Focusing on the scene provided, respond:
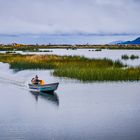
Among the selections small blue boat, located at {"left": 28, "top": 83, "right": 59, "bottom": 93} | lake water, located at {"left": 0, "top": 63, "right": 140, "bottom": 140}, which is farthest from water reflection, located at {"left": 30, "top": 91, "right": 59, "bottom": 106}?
small blue boat, located at {"left": 28, "top": 83, "right": 59, "bottom": 93}

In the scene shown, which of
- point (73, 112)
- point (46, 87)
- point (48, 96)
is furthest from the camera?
point (46, 87)

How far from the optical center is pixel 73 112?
25.0m

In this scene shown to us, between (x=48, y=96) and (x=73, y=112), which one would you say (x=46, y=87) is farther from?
(x=73, y=112)

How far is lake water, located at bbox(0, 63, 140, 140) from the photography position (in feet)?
64.7

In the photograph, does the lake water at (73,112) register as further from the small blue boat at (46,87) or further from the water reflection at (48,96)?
the small blue boat at (46,87)

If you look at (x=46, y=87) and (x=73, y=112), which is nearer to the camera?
(x=73, y=112)

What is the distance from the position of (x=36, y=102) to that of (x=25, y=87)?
8.29 metres

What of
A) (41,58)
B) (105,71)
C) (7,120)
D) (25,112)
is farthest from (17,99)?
(41,58)

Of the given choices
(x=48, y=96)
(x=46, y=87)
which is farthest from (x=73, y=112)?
(x=46, y=87)

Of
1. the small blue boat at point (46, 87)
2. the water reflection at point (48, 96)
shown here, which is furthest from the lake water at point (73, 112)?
the small blue boat at point (46, 87)

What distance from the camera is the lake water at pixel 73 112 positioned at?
19734 millimetres

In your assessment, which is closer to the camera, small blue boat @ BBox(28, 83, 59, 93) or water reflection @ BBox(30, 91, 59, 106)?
water reflection @ BBox(30, 91, 59, 106)

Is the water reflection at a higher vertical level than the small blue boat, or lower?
lower

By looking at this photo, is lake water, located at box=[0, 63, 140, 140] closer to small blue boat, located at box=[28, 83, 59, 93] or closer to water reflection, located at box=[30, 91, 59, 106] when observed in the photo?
water reflection, located at box=[30, 91, 59, 106]
